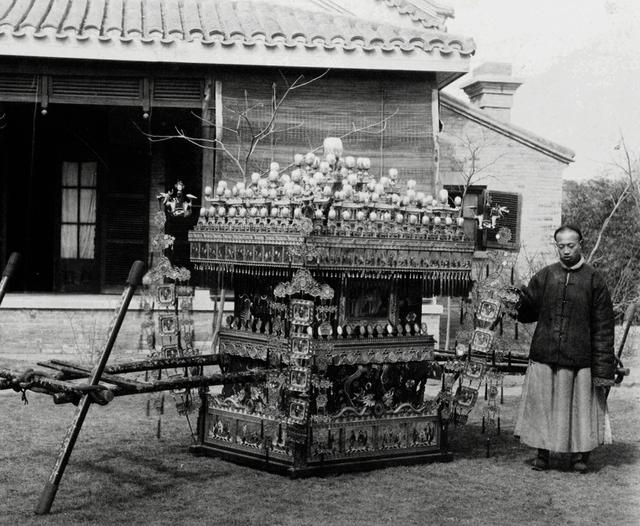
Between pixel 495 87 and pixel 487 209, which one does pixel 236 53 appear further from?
pixel 495 87

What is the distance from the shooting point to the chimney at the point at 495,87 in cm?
1631

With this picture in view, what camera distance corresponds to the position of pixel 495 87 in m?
16.4

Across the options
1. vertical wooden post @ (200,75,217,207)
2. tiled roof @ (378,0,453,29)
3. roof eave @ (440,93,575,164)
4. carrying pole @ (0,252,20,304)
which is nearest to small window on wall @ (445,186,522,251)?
roof eave @ (440,93,575,164)

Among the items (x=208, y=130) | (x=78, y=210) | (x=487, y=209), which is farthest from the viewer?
(x=487, y=209)

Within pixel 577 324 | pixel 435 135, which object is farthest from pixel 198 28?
pixel 577 324

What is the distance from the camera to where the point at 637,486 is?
626 cm

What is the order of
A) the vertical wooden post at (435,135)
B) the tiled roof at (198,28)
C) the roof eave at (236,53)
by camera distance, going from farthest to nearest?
the vertical wooden post at (435,135) → the tiled roof at (198,28) → the roof eave at (236,53)

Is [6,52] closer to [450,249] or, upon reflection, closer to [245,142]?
[245,142]

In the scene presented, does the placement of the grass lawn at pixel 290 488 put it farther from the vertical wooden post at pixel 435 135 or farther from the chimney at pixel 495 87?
the chimney at pixel 495 87

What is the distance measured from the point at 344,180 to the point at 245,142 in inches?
185

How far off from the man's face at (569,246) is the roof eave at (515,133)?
799cm

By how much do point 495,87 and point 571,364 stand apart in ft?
35.0

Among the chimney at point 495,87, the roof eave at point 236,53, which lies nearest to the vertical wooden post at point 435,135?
the roof eave at point 236,53

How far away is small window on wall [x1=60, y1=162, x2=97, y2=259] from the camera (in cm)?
1265
